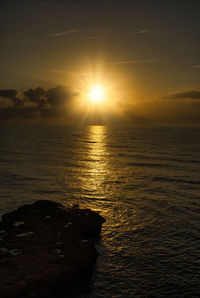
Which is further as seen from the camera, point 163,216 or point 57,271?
point 163,216

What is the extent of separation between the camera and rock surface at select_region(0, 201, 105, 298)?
984cm

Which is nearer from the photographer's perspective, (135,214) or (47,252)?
(47,252)

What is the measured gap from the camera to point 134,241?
14812 mm

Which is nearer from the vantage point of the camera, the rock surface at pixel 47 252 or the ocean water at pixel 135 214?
the rock surface at pixel 47 252

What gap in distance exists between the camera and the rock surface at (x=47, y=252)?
9836 millimetres

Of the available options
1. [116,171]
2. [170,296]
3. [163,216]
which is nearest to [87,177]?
[116,171]

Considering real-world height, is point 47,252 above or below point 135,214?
above

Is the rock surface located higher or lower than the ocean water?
higher

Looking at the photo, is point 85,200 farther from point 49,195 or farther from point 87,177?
point 87,177

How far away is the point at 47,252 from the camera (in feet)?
39.1

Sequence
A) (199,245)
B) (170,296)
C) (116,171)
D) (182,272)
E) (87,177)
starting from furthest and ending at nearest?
1. (116,171)
2. (87,177)
3. (199,245)
4. (182,272)
5. (170,296)

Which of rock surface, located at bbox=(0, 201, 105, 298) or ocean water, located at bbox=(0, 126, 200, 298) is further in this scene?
ocean water, located at bbox=(0, 126, 200, 298)

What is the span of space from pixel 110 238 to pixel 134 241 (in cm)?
158

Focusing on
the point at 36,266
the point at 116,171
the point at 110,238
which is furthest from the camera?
the point at 116,171
